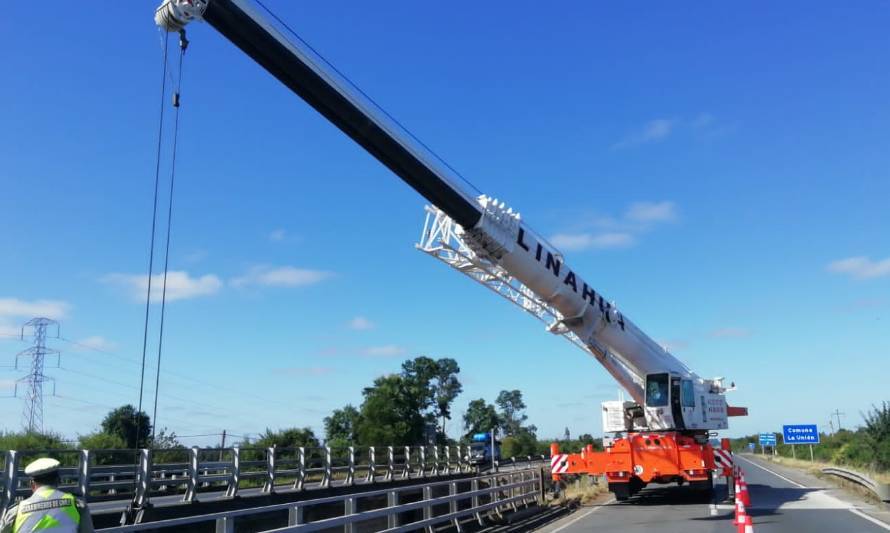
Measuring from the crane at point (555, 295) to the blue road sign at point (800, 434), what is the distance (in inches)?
1101

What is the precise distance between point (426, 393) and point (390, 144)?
270 feet

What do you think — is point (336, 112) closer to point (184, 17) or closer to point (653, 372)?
point (184, 17)

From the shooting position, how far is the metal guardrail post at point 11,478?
1212cm

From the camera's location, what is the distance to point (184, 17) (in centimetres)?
961

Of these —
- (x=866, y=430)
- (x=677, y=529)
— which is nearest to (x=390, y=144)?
(x=677, y=529)

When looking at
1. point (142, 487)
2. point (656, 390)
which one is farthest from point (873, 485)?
point (142, 487)

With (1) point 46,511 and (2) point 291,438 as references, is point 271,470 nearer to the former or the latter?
(1) point 46,511

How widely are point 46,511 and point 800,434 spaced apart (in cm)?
5257

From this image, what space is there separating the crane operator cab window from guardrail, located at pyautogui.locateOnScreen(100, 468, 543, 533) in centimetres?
384

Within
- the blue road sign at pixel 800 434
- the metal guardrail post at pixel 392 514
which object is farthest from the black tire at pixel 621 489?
the blue road sign at pixel 800 434

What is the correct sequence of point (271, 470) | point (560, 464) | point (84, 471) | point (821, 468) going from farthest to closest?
point (821, 468), point (560, 464), point (271, 470), point (84, 471)

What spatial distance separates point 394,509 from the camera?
1169cm

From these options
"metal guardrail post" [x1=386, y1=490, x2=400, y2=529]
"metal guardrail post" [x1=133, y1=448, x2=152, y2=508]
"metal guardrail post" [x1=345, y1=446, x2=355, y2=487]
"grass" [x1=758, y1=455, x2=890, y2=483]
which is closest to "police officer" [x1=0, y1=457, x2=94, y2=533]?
"metal guardrail post" [x1=386, y1=490, x2=400, y2=529]

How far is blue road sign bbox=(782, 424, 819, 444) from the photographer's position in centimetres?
4803
